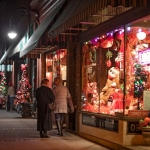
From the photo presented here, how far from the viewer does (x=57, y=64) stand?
18688 millimetres

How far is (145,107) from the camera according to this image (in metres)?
11.9

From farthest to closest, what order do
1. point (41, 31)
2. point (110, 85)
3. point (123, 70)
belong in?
point (41, 31) < point (110, 85) < point (123, 70)

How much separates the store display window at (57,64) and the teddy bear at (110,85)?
417cm

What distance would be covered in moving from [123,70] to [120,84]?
1.66 feet

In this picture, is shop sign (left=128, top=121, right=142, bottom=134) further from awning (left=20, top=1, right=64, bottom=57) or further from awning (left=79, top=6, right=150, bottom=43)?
awning (left=20, top=1, right=64, bottom=57)

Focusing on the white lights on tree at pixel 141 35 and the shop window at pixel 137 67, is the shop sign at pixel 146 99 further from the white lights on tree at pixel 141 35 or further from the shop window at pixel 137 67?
the white lights on tree at pixel 141 35

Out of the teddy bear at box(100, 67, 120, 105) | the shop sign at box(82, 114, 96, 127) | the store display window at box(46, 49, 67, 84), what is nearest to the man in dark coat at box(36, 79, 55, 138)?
the shop sign at box(82, 114, 96, 127)

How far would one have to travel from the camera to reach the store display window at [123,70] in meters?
12.0

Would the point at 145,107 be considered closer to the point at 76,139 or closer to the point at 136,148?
the point at 136,148

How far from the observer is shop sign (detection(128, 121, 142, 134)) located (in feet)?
38.0

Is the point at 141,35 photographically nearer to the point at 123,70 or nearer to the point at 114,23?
the point at 114,23

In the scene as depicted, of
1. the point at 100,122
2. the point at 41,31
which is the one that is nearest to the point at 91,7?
the point at 100,122

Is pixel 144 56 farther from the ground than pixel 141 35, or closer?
closer

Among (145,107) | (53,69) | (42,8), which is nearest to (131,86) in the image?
(145,107)
